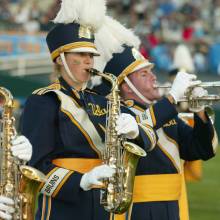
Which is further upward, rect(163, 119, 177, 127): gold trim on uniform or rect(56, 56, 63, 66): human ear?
rect(56, 56, 63, 66): human ear

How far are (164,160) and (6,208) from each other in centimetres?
153

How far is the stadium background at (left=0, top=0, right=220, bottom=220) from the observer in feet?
60.3

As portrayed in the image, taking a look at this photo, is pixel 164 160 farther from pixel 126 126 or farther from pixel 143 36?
pixel 143 36

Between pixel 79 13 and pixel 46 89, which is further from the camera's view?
pixel 79 13

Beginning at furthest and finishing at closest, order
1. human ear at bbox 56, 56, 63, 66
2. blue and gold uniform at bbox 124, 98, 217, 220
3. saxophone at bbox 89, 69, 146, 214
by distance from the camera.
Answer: blue and gold uniform at bbox 124, 98, 217, 220, human ear at bbox 56, 56, 63, 66, saxophone at bbox 89, 69, 146, 214

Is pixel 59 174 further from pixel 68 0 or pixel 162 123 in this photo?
pixel 68 0

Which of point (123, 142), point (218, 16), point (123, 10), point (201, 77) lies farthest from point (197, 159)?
point (123, 10)

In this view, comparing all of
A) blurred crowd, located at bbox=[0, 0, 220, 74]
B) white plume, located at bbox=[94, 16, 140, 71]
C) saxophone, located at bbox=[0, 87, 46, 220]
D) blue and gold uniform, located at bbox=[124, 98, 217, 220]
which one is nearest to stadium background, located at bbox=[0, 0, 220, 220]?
blurred crowd, located at bbox=[0, 0, 220, 74]

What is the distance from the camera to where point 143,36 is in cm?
2106

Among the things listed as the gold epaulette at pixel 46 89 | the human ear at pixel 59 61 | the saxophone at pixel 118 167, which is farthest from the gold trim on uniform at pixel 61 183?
the human ear at pixel 59 61

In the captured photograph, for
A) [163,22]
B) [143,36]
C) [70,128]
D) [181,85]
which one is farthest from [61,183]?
[163,22]

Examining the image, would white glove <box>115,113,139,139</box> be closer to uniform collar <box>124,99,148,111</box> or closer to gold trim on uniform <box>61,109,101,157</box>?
gold trim on uniform <box>61,109,101,157</box>

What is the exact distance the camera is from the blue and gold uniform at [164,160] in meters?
6.10

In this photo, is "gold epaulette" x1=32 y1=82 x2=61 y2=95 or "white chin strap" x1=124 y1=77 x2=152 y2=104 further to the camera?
"white chin strap" x1=124 y1=77 x2=152 y2=104
